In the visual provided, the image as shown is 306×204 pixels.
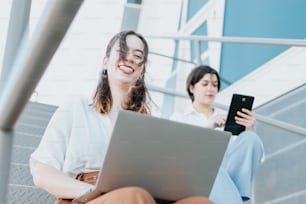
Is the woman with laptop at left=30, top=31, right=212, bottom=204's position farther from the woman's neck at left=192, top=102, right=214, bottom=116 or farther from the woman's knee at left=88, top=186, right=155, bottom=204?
the woman's neck at left=192, top=102, right=214, bottom=116

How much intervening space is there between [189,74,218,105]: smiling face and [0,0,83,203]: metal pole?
3.19 feet

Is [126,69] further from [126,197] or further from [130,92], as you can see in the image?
[126,197]

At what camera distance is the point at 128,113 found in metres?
0.71

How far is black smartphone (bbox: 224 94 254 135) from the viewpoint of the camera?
120cm

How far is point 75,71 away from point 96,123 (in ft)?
1.89

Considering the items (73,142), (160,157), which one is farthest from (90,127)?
(160,157)

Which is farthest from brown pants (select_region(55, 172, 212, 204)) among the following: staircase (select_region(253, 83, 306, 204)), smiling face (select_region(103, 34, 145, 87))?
staircase (select_region(253, 83, 306, 204))

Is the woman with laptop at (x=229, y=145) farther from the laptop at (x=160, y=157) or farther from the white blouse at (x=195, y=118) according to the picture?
the laptop at (x=160, y=157)

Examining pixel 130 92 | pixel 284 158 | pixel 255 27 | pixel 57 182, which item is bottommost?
pixel 284 158

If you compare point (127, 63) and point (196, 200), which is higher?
point (127, 63)

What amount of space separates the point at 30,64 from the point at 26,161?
1109 mm

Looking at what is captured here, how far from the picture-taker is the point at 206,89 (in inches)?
52.5

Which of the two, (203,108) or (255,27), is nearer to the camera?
(203,108)

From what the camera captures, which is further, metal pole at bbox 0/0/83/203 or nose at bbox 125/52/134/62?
nose at bbox 125/52/134/62
